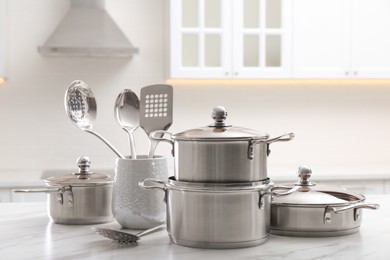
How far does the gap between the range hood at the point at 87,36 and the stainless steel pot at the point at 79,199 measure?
2.57 m

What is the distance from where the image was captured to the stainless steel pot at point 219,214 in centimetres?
133

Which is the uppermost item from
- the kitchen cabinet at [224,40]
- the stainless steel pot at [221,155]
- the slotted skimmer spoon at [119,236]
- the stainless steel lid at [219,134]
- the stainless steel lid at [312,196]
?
the kitchen cabinet at [224,40]

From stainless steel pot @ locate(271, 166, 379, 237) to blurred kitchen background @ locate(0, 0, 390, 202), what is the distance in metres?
2.53

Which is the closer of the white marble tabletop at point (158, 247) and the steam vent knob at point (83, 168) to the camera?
the white marble tabletop at point (158, 247)

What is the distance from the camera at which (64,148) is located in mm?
4484

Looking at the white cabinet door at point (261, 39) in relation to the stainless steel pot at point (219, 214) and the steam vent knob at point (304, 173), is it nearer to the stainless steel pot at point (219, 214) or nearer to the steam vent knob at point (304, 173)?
the steam vent knob at point (304, 173)

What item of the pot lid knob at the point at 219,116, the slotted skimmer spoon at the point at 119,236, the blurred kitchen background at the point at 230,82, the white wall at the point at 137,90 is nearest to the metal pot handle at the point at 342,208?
the pot lid knob at the point at 219,116

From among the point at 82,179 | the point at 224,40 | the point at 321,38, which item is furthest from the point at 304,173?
the point at 321,38

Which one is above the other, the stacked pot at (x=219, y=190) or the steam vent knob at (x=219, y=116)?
the steam vent knob at (x=219, y=116)

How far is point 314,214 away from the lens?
1.46 metres

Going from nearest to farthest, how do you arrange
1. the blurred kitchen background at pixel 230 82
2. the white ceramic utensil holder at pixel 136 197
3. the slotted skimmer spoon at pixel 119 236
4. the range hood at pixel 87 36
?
the slotted skimmer spoon at pixel 119 236, the white ceramic utensil holder at pixel 136 197, the range hood at pixel 87 36, the blurred kitchen background at pixel 230 82

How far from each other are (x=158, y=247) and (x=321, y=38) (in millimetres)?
3233

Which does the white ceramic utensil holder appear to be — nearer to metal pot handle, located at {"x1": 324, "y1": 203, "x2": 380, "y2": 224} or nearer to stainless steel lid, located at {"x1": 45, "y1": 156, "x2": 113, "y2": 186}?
stainless steel lid, located at {"x1": 45, "y1": 156, "x2": 113, "y2": 186}

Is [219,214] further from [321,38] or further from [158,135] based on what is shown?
[321,38]
